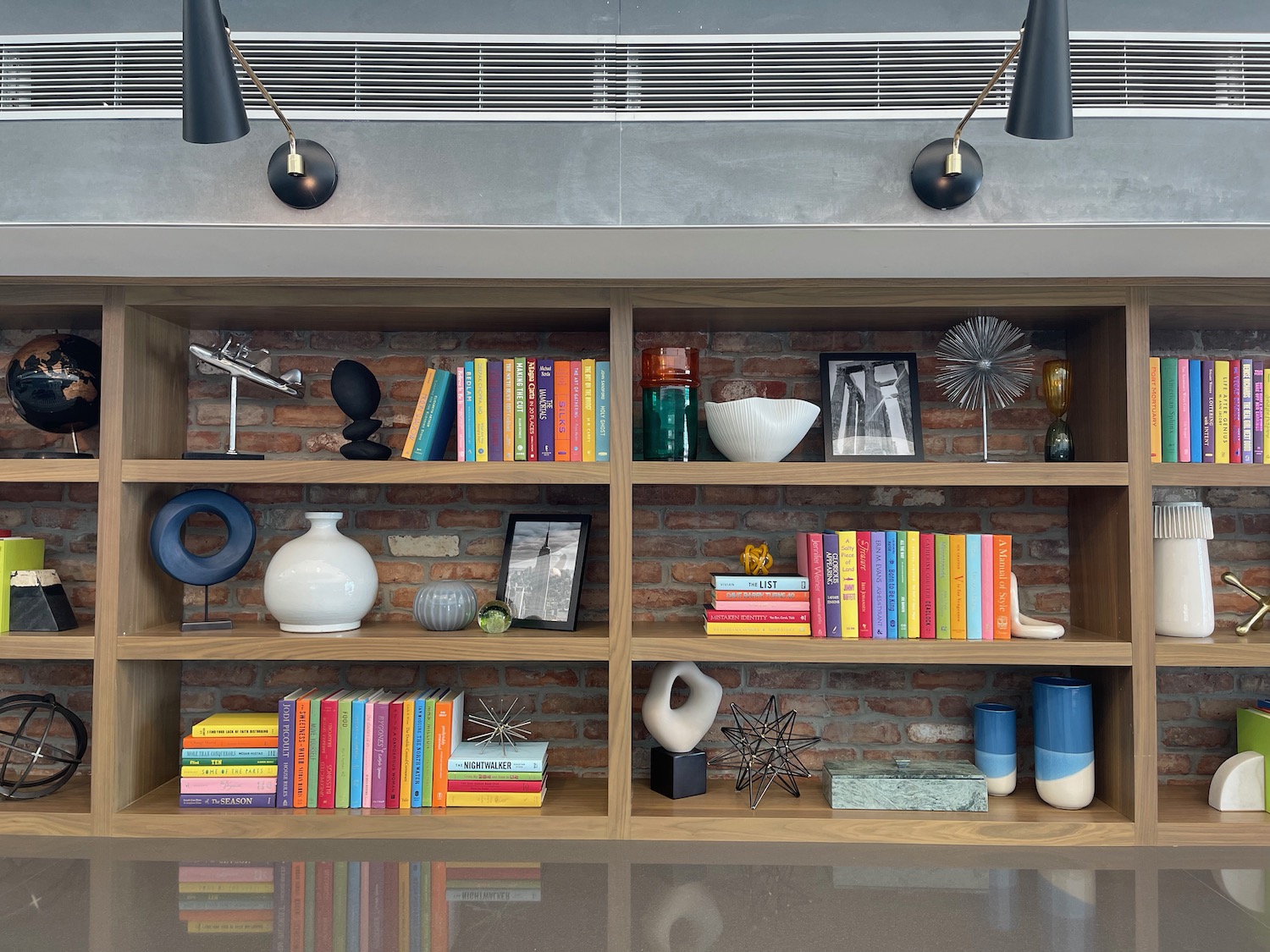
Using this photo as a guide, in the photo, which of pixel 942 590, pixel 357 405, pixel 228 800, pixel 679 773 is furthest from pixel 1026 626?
pixel 228 800

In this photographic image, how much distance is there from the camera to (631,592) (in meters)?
2.23

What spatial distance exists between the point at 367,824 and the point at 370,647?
1.39 ft

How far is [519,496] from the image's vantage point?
2.55 metres

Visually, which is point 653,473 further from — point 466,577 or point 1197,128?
point 1197,128

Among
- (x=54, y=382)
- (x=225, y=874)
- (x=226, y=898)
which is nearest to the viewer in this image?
(x=226, y=898)

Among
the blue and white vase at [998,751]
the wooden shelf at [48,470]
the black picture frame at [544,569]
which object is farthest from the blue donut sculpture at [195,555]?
the blue and white vase at [998,751]

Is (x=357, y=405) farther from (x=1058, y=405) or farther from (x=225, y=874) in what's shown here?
(x=1058, y=405)

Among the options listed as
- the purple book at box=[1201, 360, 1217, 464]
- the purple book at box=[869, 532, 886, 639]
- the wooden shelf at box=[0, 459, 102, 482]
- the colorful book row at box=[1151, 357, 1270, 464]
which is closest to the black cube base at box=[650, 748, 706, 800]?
the purple book at box=[869, 532, 886, 639]

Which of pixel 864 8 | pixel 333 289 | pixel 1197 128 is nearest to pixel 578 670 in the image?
pixel 333 289

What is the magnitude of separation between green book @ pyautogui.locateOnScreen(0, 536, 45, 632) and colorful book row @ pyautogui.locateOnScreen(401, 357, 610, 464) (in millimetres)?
1077

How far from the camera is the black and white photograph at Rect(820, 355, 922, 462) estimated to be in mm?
2377

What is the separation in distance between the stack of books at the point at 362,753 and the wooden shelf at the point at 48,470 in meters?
0.78

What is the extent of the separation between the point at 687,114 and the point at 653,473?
32.8 inches

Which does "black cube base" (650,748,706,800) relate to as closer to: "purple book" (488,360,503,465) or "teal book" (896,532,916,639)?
"teal book" (896,532,916,639)
